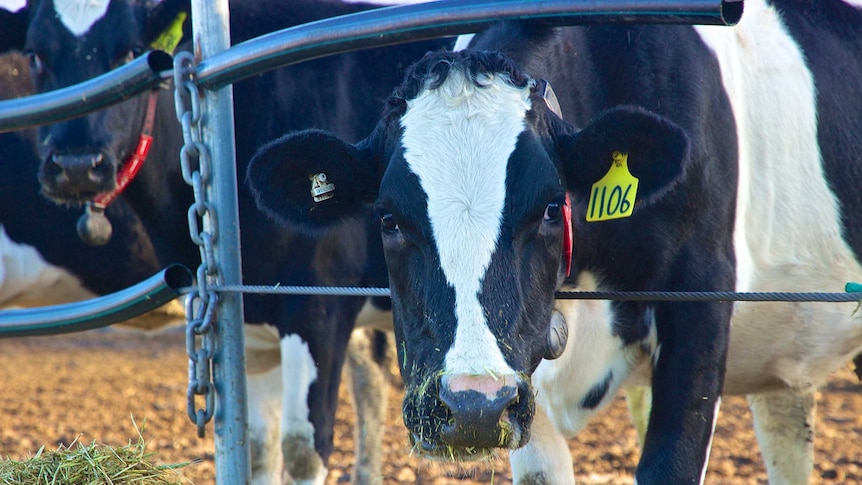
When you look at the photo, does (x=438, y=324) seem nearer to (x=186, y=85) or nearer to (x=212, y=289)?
(x=212, y=289)

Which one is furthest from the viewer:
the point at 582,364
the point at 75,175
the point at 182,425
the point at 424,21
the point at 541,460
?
the point at 182,425

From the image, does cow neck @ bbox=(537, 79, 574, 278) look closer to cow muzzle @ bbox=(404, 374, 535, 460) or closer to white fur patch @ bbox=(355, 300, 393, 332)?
cow muzzle @ bbox=(404, 374, 535, 460)

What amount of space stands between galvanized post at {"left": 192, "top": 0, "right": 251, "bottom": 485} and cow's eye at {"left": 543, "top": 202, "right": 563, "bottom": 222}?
69cm

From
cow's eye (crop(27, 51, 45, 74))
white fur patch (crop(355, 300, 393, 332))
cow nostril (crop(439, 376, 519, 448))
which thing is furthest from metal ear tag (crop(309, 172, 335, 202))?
cow's eye (crop(27, 51, 45, 74))

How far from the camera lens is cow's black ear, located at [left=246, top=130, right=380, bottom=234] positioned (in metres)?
2.36

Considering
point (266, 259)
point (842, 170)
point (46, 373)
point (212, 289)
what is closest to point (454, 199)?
point (212, 289)

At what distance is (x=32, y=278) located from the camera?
503cm

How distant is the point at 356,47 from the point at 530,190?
0.47 m

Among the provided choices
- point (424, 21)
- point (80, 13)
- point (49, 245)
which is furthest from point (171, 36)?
point (424, 21)

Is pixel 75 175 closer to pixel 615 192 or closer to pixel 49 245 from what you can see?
pixel 49 245

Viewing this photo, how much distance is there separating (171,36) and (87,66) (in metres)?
0.38

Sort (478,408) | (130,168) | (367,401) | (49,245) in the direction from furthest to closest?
1. (367,401)
2. (49,245)
3. (130,168)
4. (478,408)

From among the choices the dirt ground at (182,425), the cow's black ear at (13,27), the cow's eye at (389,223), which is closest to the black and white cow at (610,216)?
the cow's eye at (389,223)

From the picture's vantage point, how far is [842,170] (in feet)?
10.8
